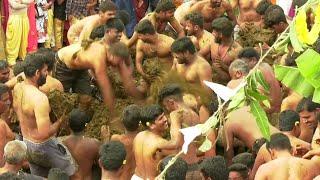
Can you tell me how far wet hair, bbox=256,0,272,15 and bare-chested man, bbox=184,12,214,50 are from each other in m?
1.05

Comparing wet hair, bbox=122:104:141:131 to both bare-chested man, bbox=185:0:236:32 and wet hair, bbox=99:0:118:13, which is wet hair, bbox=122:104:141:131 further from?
bare-chested man, bbox=185:0:236:32

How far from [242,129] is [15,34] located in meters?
4.71

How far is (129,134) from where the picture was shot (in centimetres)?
705

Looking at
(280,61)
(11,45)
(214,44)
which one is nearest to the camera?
(280,61)

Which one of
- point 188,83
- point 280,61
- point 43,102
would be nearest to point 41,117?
point 43,102

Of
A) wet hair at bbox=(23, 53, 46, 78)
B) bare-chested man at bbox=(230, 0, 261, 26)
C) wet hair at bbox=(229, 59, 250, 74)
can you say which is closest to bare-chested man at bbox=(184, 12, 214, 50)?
bare-chested man at bbox=(230, 0, 261, 26)

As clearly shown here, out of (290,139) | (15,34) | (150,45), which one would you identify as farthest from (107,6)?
(290,139)

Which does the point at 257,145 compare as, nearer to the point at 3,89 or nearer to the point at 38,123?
the point at 38,123

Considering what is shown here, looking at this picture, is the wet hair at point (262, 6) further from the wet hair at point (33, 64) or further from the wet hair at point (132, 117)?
the wet hair at point (33, 64)

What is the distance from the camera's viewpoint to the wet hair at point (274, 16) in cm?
914

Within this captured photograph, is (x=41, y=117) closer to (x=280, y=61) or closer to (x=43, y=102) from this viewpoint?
(x=43, y=102)

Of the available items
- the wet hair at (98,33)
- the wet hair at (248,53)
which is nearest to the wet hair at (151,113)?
the wet hair at (248,53)

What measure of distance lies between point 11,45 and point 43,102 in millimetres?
4214

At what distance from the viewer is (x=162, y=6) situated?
9297 mm
